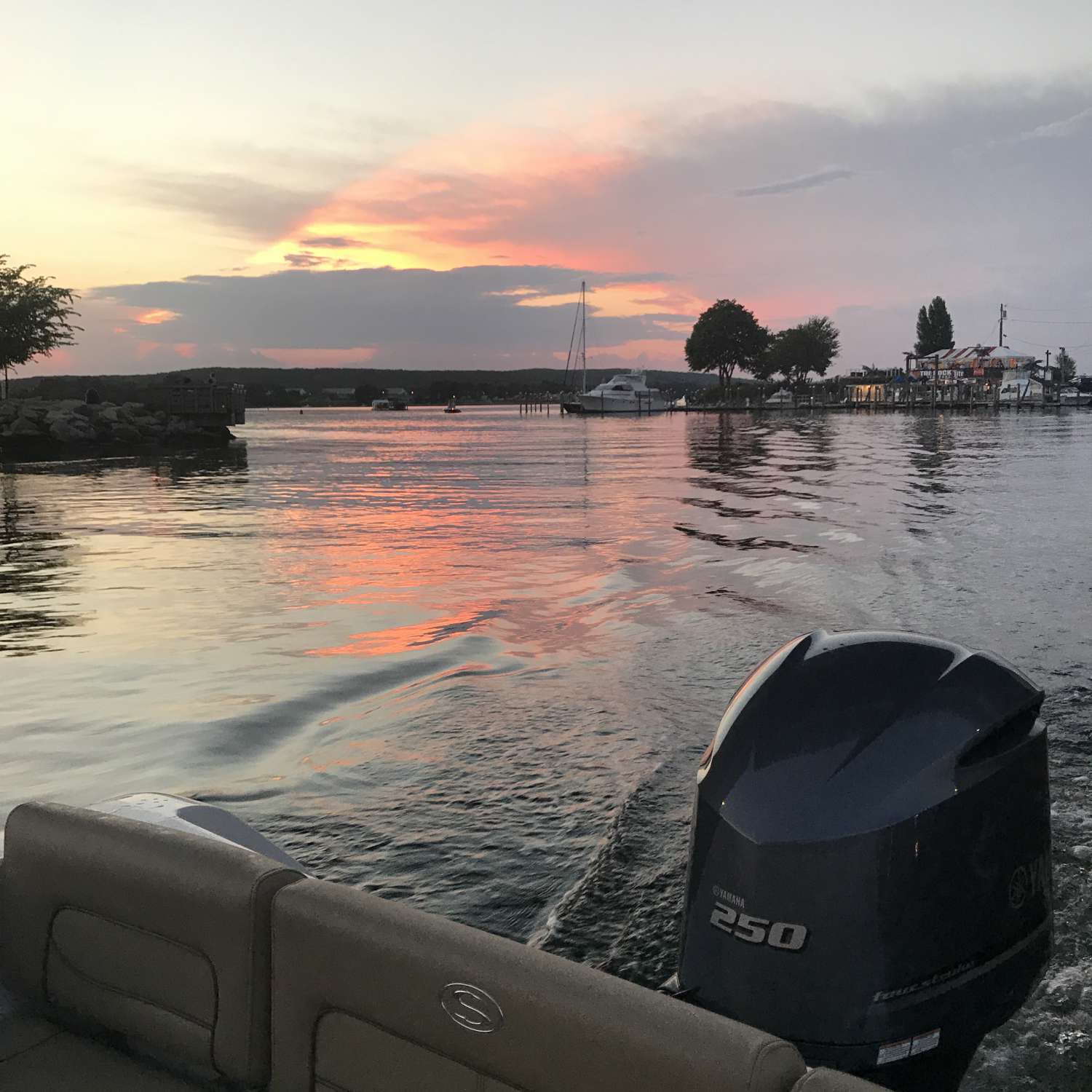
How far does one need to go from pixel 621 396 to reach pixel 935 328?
3116 inches

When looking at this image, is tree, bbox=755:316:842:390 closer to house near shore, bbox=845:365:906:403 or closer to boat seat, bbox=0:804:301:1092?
house near shore, bbox=845:365:906:403

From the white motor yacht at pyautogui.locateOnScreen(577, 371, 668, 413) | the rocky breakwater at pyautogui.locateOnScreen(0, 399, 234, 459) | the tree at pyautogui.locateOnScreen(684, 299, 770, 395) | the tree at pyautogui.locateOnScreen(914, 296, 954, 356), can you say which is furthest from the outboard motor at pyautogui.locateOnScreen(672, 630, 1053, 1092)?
the tree at pyautogui.locateOnScreen(914, 296, 954, 356)

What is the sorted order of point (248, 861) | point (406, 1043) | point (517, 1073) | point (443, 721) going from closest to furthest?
point (517, 1073), point (406, 1043), point (248, 861), point (443, 721)

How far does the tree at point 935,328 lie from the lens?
176 m

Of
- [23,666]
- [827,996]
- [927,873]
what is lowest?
[23,666]

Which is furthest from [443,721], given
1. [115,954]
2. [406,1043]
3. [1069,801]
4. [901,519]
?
[901,519]

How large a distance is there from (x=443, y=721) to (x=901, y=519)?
37.5ft

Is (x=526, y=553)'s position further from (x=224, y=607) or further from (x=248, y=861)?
(x=248, y=861)

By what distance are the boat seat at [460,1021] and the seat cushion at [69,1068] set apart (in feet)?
1.06

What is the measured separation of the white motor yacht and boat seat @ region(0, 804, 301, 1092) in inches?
4791

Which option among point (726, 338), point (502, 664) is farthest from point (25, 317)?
point (726, 338)

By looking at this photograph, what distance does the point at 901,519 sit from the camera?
1552 centimetres

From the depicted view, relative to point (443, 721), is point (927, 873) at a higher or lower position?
higher

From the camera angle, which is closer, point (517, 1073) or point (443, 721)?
point (517, 1073)
